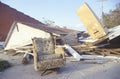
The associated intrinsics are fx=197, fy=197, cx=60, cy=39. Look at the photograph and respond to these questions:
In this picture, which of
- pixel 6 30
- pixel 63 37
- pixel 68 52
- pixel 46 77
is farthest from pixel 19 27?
pixel 46 77

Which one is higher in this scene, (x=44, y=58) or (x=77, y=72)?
(x=44, y=58)

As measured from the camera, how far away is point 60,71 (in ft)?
23.1

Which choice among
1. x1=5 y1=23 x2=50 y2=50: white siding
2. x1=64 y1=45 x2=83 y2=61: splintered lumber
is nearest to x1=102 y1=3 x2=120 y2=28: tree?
x1=5 y1=23 x2=50 y2=50: white siding

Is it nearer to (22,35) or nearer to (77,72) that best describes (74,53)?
(77,72)

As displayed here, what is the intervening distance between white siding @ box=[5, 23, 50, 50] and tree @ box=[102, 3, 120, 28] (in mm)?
14206

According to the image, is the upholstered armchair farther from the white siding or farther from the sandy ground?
the white siding

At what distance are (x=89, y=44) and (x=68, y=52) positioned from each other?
4.03 ft

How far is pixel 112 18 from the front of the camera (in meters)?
25.2

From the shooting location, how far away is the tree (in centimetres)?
2453

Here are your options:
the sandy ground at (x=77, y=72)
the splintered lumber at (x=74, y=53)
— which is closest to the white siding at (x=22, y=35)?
the splintered lumber at (x=74, y=53)

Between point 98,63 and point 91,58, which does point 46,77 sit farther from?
point 91,58

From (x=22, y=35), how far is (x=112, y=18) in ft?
51.0

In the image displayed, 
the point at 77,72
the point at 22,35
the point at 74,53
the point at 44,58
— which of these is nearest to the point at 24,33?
the point at 22,35

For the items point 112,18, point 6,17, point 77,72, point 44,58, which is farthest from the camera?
point 112,18
